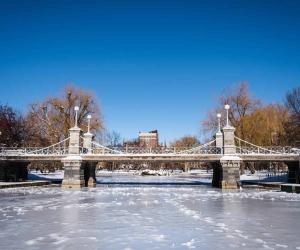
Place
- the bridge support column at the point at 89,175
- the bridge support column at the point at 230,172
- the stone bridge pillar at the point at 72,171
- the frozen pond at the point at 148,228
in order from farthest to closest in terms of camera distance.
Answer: the bridge support column at the point at 89,175, the stone bridge pillar at the point at 72,171, the bridge support column at the point at 230,172, the frozen pond at the point at 148,228

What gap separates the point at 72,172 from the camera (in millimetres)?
37906

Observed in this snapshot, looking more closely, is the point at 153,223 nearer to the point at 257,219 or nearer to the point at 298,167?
the point at 257,219

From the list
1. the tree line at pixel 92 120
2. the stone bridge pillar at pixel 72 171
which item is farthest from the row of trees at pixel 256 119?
the stone bridge pillar at pixel 72 171

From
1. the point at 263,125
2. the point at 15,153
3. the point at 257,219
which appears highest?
the point at 263,125

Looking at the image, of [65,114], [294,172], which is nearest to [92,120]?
[65,114]

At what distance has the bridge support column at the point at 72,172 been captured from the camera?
→ 37812 millimetres

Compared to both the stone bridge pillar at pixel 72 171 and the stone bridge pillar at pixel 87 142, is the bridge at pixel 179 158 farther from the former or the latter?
the stone bridge pillar at pixel 87 142

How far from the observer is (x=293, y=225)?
12781 mm

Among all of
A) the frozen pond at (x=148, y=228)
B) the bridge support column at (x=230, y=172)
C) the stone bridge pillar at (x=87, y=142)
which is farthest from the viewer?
the stone bridge pillar at (x=87, y=142)

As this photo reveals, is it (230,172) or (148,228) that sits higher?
(230,172)

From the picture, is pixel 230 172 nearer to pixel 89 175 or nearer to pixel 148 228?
pixel 89 175

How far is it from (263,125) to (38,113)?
3313cm

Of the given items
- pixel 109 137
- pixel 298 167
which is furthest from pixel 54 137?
pixel 109 137

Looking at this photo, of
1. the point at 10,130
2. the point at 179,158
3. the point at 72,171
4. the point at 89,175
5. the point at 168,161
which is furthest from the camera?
the point at 10,130
